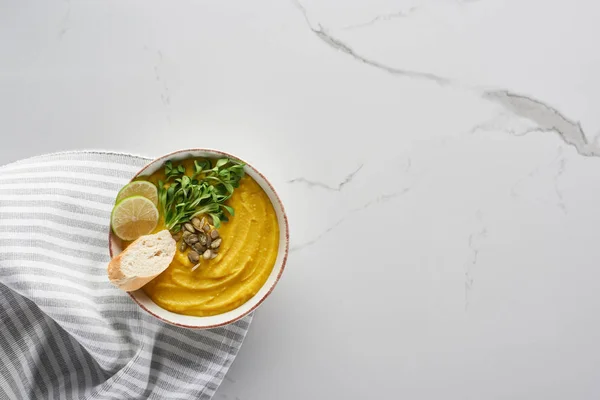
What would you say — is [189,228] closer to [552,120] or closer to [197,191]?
[197,191]

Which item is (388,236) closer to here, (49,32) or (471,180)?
(471,180)

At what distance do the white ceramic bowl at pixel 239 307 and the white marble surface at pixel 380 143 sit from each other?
0.25 meters

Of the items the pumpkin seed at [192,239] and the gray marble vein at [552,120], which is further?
the gray marble vein at [552,120]

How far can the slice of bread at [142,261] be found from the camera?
1616 mm

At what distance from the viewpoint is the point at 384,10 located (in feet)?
6.58

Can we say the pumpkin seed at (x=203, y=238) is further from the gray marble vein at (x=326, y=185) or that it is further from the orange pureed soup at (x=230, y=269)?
the gray marble vein at (x=326, y=185)

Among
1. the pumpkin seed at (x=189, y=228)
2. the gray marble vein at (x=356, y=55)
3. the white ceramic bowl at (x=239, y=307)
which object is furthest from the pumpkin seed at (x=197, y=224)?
the gray marble vein at (x=356, y=55)

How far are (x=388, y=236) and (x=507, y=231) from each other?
368 millimetres

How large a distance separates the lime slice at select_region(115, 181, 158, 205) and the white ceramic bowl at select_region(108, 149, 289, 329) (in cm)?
3

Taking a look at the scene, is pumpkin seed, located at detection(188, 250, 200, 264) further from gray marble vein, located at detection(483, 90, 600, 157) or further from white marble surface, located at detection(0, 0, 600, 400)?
gray marble vein, located at detection(483, 90, 600, 157)

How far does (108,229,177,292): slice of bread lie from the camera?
162 cm

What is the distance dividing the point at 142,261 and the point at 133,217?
4.5 inches

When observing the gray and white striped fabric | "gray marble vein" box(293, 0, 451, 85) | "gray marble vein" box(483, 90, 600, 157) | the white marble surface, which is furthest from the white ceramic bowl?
"gray marble vein" box(483, 90, 600, 157)

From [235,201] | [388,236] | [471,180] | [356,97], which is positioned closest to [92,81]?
[235,201]
